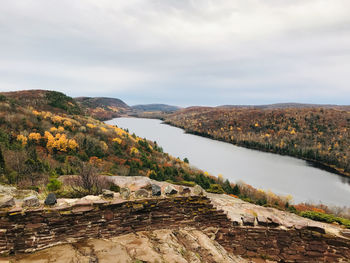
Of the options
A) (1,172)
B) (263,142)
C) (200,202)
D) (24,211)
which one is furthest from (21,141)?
(263,142)

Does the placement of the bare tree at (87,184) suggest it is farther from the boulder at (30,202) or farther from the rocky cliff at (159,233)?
the boulder at (30,202)

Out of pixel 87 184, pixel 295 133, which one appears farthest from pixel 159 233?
pixel 295 133

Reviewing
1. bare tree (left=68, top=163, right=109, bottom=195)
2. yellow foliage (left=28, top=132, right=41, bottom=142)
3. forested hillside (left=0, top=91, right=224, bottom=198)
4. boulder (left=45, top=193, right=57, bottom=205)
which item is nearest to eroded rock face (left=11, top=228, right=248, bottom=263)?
boulder (left=45, top=193, right=57, bottom=205)

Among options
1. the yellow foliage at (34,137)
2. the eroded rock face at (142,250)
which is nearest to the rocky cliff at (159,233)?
the eroded rock face at (142,250)

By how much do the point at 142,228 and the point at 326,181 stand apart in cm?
6828

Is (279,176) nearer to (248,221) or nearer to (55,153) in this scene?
(248,221)

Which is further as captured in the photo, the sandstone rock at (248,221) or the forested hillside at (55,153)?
the forested hillside at (55,153)

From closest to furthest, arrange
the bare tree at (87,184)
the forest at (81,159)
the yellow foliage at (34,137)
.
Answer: the bare tree at (87,184)
the forest at (81,159)
the yellow foliage at (34,137)

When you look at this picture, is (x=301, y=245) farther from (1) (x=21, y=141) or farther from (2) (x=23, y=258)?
(1) (x=21, y=141)

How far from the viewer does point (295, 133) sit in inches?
4225

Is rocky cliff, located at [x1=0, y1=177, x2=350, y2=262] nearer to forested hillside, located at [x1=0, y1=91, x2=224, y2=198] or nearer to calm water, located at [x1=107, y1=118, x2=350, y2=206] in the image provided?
forested hillside, located at [x1=0, y1=91, x2=224, y2=198]

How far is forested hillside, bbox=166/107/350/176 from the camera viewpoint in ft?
262

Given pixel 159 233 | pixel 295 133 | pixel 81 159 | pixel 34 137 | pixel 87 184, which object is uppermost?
pixel 87 184

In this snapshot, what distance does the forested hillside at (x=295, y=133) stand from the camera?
7975 cm
